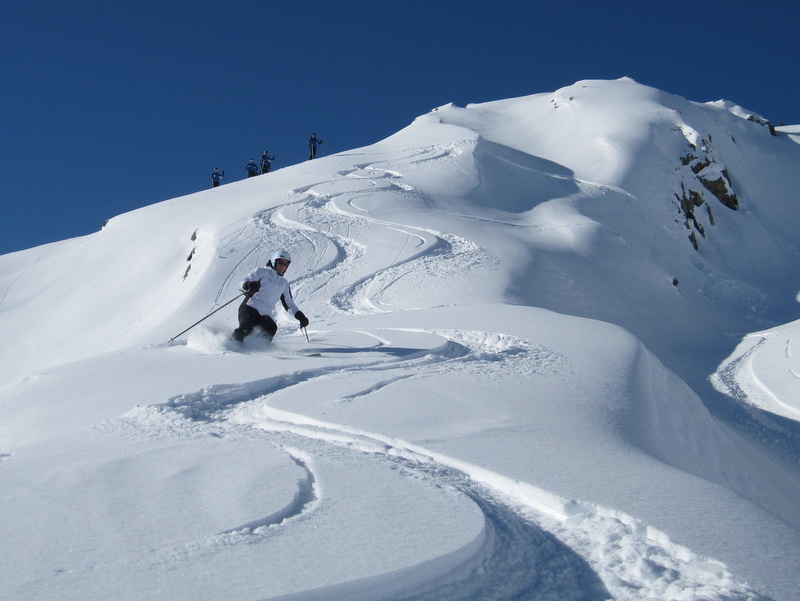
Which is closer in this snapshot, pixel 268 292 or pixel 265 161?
pixel 268 292

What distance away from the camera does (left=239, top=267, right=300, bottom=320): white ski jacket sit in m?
8.33

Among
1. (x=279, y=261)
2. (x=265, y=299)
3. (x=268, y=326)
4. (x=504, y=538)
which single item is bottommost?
(x=268, y=326)

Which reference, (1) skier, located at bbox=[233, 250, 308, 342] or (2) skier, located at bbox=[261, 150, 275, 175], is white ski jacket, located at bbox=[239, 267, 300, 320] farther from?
(2) skier, located at bbox=[261, 150, 275, 175]

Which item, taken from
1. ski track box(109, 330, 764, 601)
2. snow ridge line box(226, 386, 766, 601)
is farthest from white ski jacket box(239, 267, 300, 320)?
snow ridge line box(226, 386, 766, 601)

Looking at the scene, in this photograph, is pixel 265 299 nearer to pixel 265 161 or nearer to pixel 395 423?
pixel 395 423

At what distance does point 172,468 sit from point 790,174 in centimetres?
3721

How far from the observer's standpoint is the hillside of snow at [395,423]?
2.50 m

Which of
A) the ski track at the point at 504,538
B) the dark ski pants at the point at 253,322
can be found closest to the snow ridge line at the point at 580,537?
the ski track at the point at 504,538

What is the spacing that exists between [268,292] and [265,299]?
0.10 metres

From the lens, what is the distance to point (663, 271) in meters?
18.3

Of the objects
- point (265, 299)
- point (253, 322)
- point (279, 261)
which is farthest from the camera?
point (279, 261)

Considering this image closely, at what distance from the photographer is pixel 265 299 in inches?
330

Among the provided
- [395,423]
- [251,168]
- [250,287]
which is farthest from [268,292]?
[251,168]

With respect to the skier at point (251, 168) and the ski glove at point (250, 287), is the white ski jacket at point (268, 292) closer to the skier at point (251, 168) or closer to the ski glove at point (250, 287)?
the ski glove at point (250, 287)
